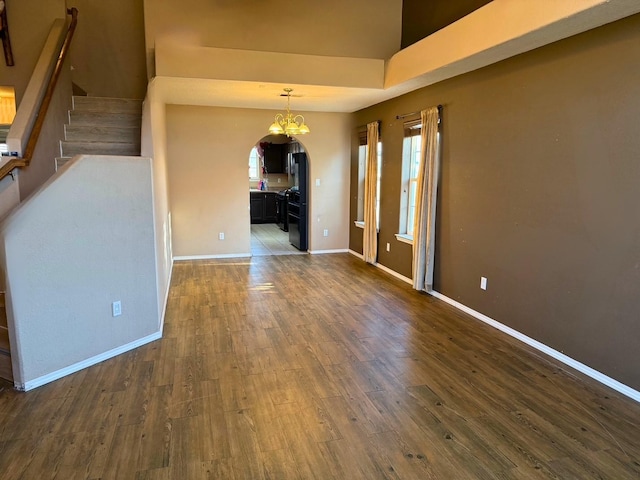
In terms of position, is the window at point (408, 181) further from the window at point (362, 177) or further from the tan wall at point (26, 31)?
the tan wall at point (26, 31)

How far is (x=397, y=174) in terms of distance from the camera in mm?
5879

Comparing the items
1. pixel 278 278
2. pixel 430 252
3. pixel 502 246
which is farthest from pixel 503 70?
pixel 278 278

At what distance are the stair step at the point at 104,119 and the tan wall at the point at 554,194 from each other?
3606 mm

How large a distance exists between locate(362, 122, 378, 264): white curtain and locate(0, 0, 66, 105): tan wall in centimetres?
433

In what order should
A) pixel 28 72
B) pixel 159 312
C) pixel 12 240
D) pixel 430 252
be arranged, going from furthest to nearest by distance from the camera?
pixel 28 72 → pixel 430 252 → pixel 159 312 → pixel 12 240

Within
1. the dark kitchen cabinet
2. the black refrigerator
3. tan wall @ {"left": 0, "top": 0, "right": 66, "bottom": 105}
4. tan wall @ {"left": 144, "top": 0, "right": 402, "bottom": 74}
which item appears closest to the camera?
tan wall @ {"left": 144, "top": 0, "right": 402, "bottom": 74}

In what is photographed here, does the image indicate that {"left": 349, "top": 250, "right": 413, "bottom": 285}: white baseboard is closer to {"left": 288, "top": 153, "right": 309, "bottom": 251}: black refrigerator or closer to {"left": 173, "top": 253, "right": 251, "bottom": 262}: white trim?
{"left": 288, "top": 153, "right": 309, "bottom": 251}: black refrigerator

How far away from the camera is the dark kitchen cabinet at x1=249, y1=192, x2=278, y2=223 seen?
1100 centimetres

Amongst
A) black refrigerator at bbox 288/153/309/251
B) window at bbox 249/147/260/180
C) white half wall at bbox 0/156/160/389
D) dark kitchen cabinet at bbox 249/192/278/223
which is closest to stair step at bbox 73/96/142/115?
white half wall at bbox 0/156/160/389

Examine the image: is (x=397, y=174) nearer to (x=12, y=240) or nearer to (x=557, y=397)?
(x=557, y=397)

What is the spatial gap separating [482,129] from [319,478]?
11.2 ft

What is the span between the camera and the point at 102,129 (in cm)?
489

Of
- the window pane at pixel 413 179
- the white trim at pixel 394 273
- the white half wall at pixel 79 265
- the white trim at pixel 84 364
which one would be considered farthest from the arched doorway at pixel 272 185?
the white half wall at pixel 79 265

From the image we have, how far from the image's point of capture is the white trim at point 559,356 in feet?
9.40
